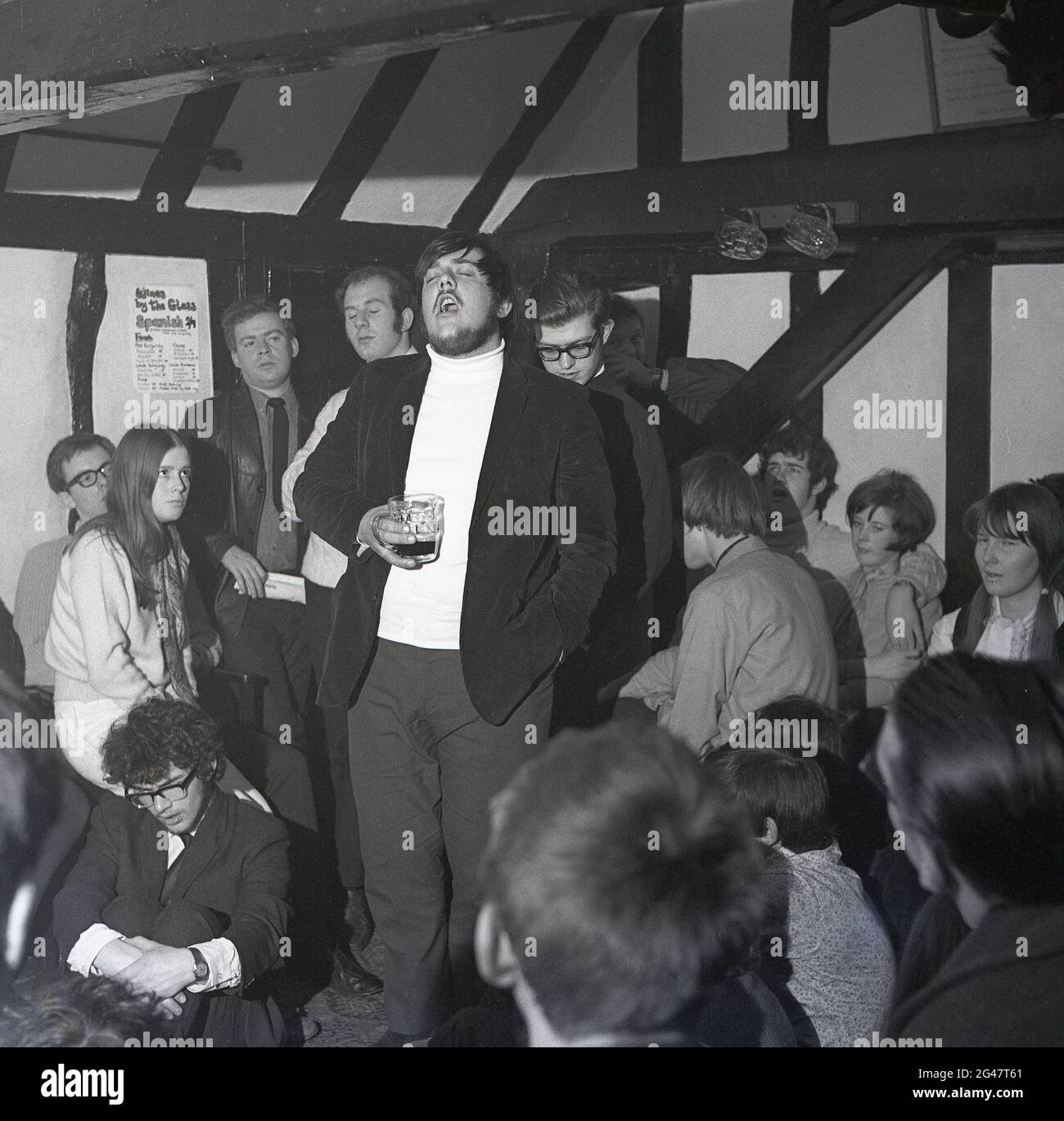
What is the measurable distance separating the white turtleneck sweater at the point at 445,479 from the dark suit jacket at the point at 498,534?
3 centimetres

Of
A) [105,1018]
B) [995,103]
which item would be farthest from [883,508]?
[105,1018]

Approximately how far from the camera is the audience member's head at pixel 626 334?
424 centimetres

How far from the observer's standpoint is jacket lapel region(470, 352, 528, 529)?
288cm

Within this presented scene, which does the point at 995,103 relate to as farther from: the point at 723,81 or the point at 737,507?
the point at 737,507

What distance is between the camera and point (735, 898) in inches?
56.4

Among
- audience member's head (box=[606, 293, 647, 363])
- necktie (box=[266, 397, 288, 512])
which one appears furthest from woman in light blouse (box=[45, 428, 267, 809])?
audience member's head (box=[606, 293, 647, 363])

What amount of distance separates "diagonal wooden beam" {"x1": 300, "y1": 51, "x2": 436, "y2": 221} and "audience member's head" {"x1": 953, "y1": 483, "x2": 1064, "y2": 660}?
2.24 meters

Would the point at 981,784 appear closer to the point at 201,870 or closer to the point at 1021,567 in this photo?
the point at 201,870

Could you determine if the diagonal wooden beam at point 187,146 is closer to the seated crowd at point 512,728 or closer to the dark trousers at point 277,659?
the seated crowd at point 512,728

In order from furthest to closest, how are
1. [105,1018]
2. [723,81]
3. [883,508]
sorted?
[723,81], [883,508], [105,1018]

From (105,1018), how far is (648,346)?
3341 millimetres

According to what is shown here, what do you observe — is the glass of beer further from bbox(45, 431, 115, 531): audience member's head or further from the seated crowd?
bbox(45, 431, 115, 531): audience member's head

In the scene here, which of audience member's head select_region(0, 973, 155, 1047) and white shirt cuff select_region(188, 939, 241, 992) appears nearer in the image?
audience member's head select_region(0, 973, 155, 1047)

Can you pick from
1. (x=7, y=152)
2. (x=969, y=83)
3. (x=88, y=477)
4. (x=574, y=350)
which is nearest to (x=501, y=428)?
(x=574, y=350)
